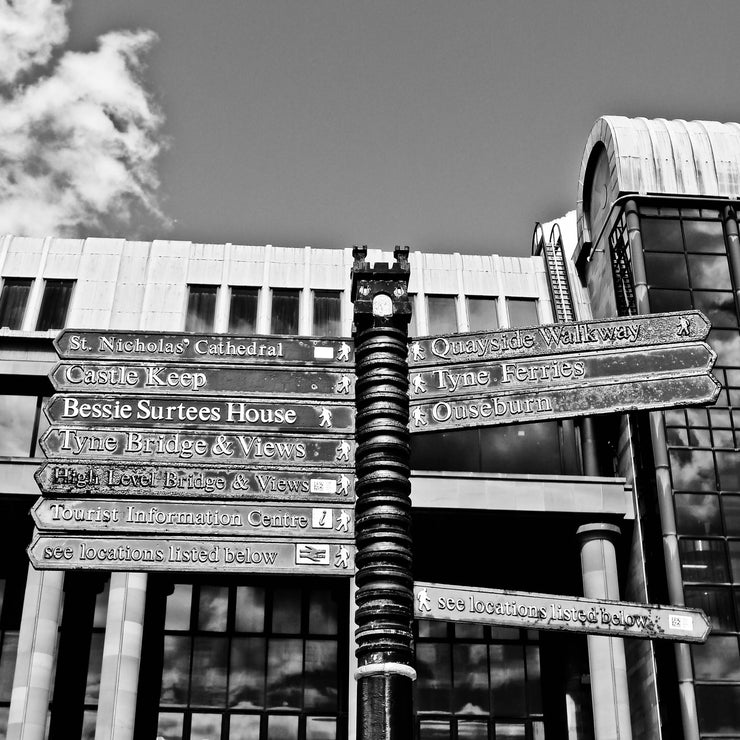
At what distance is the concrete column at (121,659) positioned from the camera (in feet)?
95.1

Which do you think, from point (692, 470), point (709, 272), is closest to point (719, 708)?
point (692, 470)

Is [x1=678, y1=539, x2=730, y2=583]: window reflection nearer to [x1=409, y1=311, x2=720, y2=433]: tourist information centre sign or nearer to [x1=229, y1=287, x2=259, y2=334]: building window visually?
[x1=229, y1=287, x2=259, y2=334]: building window

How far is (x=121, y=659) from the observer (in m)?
29.8

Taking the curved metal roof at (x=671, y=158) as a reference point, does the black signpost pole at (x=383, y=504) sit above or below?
below

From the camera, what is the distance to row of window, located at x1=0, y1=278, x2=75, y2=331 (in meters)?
36.7

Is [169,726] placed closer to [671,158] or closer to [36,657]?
[36,657]

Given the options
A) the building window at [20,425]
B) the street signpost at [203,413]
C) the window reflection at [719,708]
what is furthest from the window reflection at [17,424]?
the street signpost at [203,413]

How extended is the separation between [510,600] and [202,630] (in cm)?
2904

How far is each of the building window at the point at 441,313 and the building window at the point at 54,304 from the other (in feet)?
42.7

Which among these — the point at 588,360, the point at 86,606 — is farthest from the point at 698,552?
the point at 588,360

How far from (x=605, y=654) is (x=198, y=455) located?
24733mm

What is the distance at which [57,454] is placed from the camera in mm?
8133

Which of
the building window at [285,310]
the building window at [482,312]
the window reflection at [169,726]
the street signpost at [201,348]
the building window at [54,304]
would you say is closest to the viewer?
the street signpost at [201,348]

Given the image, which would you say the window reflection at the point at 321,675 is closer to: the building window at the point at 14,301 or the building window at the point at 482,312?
the building window at the point at 482,312
